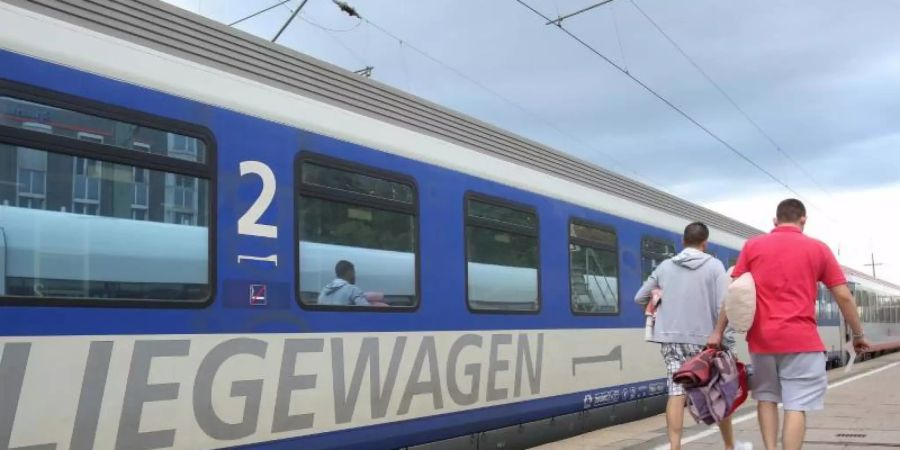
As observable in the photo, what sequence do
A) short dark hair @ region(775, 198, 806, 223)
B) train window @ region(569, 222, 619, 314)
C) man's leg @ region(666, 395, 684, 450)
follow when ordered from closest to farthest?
short dark hair @ region(775, 198, 806, 223), man's leg @ region(666, 395, 684, 450), train window @ region(569, 222, 619, 314)

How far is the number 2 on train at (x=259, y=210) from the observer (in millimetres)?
4664

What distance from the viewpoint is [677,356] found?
5312 millimetres

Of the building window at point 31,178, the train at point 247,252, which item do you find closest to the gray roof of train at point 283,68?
the train at point 247,252

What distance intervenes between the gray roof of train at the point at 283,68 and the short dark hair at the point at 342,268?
1.14 m

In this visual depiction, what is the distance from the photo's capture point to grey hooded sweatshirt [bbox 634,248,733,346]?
5281 millimetres

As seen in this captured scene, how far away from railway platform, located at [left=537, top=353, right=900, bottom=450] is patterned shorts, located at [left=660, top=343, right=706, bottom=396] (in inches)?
47.1

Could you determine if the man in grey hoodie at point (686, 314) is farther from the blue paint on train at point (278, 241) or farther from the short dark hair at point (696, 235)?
the blue paint on train at point (278, 241)

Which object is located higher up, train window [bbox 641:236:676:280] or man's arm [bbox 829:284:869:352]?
train window [bbox 641:236:676:280]

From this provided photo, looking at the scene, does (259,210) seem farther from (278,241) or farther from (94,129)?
(94,129)

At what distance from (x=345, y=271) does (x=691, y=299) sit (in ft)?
7.54

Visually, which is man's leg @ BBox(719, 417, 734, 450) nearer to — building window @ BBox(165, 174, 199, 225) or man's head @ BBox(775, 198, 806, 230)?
man's head @ BBox(775, 198, 806, 230)

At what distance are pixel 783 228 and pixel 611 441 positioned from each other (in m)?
3.15

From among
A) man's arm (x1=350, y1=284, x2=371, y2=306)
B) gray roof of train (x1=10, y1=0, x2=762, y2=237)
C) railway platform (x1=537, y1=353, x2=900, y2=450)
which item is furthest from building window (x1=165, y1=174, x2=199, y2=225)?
railway platform (x1=537, y1=353, x2=900, y2=450)

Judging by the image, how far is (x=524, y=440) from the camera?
23.2ft
